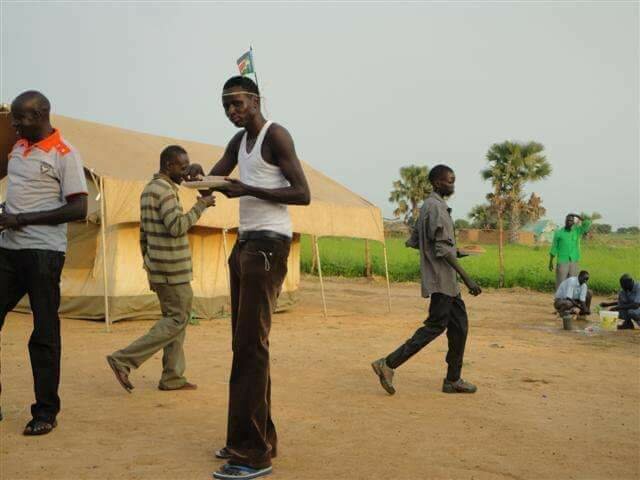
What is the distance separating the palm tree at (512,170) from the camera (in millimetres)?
36188

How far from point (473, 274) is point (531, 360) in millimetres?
12450

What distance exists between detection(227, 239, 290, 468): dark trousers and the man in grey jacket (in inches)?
89.8

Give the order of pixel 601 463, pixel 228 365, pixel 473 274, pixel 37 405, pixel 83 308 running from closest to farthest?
pixel 601 463
pixel 37 405
pixel 228 365
pixel 83 308
pixel 473 274

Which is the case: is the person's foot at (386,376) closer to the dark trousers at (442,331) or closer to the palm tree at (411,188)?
the dark trousers at (442,331)

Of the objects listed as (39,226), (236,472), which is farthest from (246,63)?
(236,472)

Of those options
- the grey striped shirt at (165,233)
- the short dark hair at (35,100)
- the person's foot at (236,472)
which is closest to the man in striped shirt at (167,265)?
the grey striped shirt at (165,233)

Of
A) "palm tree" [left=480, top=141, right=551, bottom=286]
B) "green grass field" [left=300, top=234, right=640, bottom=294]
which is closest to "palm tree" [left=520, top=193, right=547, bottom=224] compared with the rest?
"palm tree" [left=480, top=141, right=551, bottom=286]

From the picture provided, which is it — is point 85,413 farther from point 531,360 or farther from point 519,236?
point 519,236

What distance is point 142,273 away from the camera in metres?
10.2

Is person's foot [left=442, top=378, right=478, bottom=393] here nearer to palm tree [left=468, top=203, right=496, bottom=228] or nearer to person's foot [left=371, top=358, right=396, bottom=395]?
person's foot [left=371, top=358, right=396, bottom=395]

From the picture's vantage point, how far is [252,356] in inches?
135

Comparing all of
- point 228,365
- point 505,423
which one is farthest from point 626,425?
point 228,365

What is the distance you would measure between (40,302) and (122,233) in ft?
20.1

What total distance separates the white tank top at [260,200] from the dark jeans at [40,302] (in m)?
1.29
